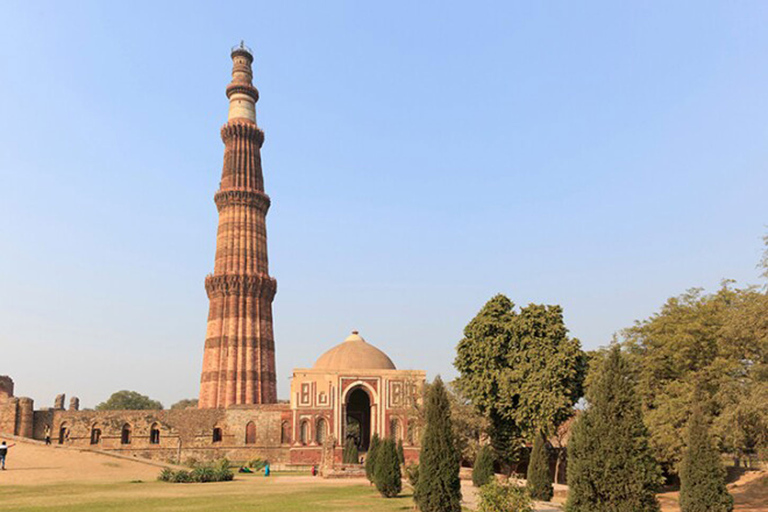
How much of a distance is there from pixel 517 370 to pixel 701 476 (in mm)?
13761

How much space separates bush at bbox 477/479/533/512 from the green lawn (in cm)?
419

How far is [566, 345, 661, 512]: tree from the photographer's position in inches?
443

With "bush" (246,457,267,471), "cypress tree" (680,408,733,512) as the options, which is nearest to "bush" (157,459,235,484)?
"bush" (246,457,267,471)

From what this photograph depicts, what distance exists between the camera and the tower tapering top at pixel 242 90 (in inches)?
2131

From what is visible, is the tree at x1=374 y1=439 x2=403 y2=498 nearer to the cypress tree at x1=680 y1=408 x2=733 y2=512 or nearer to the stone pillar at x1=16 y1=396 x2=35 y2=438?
the cypress tree at x1=680 y1=408 x2=733 y2=512

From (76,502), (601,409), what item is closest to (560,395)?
(601,409)

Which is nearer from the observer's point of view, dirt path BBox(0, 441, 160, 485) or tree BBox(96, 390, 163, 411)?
dirt path BBox(0, 441, 160, 485)

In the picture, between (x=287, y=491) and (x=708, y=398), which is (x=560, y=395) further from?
(x=287, y=491)

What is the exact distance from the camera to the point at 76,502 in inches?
712

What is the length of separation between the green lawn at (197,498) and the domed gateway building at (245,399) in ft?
49.6

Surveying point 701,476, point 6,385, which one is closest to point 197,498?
point 701,476

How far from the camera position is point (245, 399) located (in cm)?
4788

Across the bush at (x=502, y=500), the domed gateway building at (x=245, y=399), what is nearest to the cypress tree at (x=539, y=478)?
the bush at (x=502, y=500)

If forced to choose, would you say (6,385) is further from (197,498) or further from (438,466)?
(438,466)
